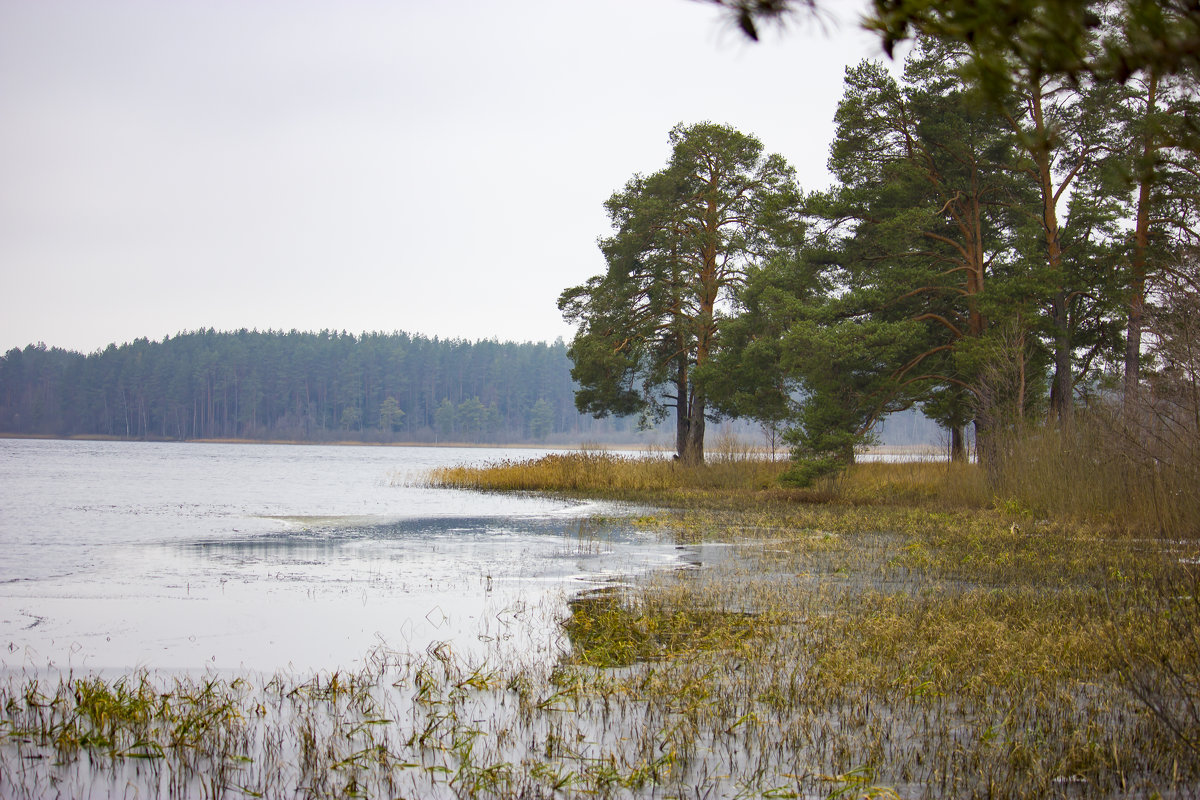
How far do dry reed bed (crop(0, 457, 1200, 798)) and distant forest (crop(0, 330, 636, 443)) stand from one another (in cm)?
10730

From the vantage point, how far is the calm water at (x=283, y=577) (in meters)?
7.40

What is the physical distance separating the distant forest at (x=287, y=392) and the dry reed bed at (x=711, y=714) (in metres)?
107

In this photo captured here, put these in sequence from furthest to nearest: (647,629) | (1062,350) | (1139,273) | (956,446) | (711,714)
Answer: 1. (956,446)
2. (1062,350)
3. (1139,273)
4. (647,629)
5. (711,714)

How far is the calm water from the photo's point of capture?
7.40 metres

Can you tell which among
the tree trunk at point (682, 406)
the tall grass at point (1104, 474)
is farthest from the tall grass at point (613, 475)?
the tall grass at point (1104, 474)

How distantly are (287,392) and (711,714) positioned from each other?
116 m

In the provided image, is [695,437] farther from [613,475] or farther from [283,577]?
[283,577]

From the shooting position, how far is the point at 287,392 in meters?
115

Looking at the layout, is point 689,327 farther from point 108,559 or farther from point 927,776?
point 927,776

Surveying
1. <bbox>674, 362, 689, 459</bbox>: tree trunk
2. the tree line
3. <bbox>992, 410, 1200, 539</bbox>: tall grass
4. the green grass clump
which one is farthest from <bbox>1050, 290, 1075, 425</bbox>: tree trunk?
the green grass clump

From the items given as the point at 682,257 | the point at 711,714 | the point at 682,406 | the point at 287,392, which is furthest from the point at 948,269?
the point at 287,392

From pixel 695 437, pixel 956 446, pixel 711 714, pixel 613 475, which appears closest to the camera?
pixel 711 714

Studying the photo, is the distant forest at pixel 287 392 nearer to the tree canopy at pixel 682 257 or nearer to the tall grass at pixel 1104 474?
the tree canopy at pixel 682 257

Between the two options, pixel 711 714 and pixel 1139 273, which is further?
pixel 1139 273
